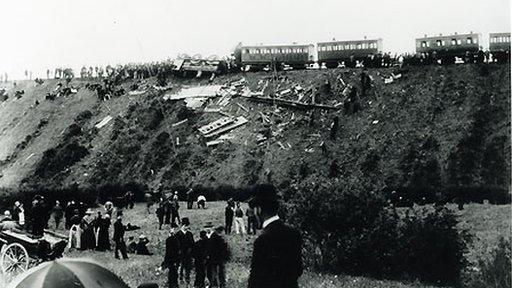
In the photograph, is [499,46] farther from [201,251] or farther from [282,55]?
[201,251]

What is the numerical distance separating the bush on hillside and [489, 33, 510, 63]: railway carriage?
32256mm

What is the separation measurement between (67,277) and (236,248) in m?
15.5

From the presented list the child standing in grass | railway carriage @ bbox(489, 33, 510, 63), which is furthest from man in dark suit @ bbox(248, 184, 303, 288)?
railway carriage @ bbox(489, 33, 510, 63)

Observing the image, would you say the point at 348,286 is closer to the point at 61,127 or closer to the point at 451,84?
the point at 451,84

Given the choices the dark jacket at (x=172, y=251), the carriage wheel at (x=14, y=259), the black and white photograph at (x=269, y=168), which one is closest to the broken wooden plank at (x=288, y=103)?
the black and white photograph at (x=269, y=168)

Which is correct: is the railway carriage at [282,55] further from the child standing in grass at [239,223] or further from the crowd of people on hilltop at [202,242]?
the child standing in grass at [239,223]

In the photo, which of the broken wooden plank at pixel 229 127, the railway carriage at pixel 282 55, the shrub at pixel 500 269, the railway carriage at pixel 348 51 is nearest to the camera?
the shrub at pixel 500 269

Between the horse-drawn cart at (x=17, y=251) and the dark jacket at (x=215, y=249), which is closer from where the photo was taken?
the dark jacket at (x=215, y=249)

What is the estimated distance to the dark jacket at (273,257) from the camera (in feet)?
23.0

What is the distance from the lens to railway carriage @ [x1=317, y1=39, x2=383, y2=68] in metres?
53.8

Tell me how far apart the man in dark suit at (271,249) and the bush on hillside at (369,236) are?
12391 mm

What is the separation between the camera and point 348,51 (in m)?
54.5

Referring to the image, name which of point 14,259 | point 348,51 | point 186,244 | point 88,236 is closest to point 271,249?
point 186,244

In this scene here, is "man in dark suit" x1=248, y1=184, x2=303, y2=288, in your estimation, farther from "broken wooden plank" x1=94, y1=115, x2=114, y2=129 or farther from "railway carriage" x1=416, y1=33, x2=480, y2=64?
"broken wooden plank" x1=94, y1=115, x2=114, y2=129
